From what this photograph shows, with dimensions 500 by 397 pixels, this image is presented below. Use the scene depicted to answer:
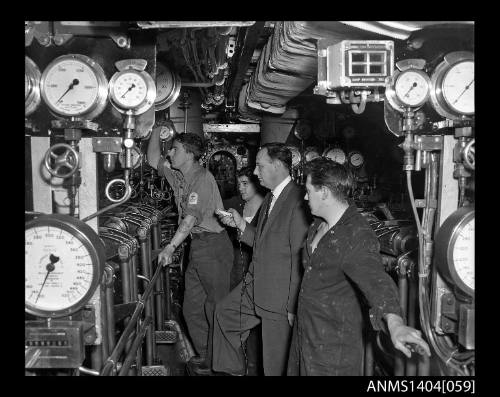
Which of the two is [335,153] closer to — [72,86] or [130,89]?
[130,89]

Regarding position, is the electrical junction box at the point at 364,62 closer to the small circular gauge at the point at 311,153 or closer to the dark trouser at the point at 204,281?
the dark trouser at the point at 204,281

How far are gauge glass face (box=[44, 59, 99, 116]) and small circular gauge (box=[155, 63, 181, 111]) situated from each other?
1.80 m

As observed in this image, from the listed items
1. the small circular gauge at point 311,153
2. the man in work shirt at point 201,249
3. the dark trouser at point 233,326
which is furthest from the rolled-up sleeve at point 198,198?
the small circular gauge at point 311,153

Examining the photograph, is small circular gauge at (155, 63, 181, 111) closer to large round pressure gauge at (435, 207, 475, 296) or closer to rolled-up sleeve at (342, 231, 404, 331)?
rolled-up sleeve at (342, 231, 404, 331)

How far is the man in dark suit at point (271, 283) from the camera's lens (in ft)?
9.76

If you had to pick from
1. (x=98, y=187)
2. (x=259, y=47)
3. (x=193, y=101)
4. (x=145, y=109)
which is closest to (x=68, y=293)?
(x=98, y=187)

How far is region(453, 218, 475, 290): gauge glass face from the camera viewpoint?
1803 millimetres

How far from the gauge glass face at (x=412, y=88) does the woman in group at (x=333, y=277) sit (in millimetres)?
453

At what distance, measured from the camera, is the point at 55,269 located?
6.12ft

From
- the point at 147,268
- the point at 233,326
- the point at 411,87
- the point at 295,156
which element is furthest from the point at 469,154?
the point at 295,156

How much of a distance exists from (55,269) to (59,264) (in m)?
0.02

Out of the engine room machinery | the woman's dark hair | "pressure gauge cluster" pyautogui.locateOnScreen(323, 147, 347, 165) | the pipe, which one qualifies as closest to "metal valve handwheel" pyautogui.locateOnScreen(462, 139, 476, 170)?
the engine room machinery

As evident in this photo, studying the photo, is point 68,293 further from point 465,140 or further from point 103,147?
point 465,140

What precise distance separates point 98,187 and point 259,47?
2.01 m
